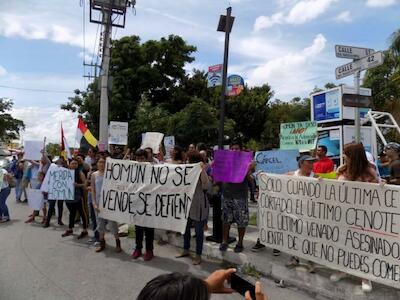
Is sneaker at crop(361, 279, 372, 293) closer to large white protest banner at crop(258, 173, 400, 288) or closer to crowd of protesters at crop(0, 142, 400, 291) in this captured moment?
crowd of protesters at crop(0, 142, 400, 291)

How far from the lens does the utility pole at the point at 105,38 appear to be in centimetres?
1725

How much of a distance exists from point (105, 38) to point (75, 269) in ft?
45.9

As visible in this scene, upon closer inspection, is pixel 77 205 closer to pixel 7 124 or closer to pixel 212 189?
pixel 212 189

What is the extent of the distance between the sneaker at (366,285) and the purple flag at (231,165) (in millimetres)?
2253

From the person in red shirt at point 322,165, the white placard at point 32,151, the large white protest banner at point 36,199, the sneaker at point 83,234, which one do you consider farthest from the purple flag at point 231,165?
the white placard at point 32,151

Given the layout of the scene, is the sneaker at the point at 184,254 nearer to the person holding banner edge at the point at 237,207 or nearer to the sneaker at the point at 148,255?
the sneaker at the point at 148,255

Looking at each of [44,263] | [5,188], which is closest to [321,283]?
[44,263]

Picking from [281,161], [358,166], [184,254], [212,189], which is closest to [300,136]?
[281,161]

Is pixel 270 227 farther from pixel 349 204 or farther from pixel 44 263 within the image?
pixel 44 263

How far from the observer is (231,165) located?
22.2 feet

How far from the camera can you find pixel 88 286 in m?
5.86

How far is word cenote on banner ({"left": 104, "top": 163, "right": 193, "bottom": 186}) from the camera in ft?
22.6

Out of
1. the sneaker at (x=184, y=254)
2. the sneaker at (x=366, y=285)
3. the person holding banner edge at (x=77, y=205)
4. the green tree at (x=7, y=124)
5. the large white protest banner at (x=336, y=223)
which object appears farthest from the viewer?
the green tree at (x=7, y=124)

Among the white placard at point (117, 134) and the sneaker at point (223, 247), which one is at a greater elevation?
the white placard at point (117, 134)
